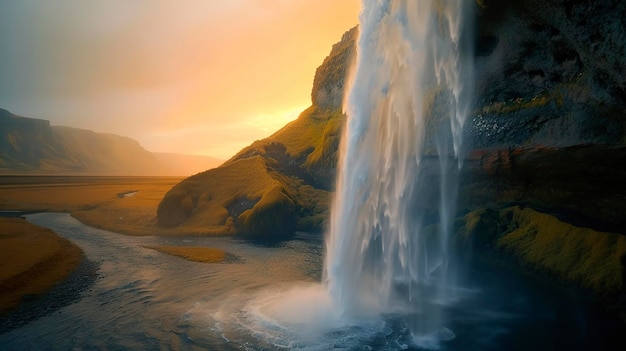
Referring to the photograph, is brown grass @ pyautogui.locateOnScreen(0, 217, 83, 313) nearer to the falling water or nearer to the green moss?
the falling water

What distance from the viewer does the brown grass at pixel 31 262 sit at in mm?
19625

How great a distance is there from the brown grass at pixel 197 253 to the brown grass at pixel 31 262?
662 cm

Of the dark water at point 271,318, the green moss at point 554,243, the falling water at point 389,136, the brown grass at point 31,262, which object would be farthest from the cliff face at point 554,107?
the brown grass at point 31,262

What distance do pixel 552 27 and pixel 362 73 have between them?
9900 millimetres

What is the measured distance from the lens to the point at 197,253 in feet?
100

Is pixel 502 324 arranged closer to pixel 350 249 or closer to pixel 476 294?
pixel 476 294

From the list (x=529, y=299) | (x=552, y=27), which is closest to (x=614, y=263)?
(x=529, y=299)

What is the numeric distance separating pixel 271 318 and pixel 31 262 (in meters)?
19.0

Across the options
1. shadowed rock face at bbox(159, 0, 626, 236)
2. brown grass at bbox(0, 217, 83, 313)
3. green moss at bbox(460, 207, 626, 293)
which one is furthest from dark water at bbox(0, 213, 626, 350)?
shadowed rock face at bbox(159, 0, 626, 236)

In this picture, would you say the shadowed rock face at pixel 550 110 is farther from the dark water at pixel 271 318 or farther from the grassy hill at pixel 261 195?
the grassy hill at pixel 261 195

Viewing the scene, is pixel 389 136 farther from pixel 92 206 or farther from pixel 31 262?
pixel 92 206

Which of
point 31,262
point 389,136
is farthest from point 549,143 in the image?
point 31,262

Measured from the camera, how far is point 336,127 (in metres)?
51.6

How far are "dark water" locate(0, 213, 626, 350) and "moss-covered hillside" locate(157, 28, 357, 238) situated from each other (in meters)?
15.9
